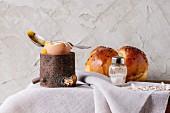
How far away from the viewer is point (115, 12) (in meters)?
1.61

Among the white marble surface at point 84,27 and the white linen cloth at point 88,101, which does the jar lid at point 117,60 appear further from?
the white marble surface at point 84,27

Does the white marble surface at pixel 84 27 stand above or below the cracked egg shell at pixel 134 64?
above

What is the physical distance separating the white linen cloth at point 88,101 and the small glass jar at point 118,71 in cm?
10

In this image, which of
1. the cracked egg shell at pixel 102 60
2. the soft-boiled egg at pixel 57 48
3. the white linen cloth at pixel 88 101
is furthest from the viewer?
the cracked egg shell at pixel 102 60

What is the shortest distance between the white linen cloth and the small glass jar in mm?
101

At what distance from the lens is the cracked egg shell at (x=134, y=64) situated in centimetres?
142

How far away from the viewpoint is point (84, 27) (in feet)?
5.33

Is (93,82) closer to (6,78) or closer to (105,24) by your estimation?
(105,24)

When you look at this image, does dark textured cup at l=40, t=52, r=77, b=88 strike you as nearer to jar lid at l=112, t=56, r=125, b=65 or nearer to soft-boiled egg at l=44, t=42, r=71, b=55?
soft-boiled egg at l=44, t=42, r=71, b=55

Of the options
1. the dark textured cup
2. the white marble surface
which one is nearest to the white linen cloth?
the dark textured cup

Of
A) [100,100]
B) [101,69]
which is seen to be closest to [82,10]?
[101,69]

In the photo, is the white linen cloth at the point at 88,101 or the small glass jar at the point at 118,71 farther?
the small glass jar at the point at 118,71

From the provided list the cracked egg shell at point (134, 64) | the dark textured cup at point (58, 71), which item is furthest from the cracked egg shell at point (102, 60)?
the dark textured cup at point (58, 71)

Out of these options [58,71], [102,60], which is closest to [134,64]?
[102,60]
